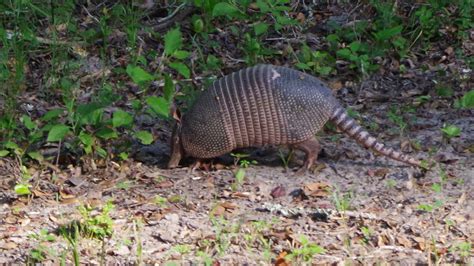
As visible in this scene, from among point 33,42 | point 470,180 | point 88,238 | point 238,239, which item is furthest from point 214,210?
point 33,42

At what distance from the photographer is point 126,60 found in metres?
8.57

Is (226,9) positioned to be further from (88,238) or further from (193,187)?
(88,238)

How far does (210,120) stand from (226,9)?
5.97 ft

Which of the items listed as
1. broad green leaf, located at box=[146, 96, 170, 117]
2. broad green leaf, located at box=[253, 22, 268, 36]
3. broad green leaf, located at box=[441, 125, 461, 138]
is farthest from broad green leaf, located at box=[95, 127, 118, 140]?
broad green leaf, located at box=[441, 125, 461, 138]

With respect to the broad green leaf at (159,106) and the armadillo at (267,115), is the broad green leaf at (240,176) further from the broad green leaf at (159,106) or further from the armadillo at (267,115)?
the broad green leaf at (159,106)

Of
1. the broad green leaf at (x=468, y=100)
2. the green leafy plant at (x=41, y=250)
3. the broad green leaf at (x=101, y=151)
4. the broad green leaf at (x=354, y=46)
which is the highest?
the broad green leaf at (x=354, y=46)

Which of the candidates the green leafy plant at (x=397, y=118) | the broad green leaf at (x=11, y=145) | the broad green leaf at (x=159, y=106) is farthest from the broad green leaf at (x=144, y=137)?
the green leafy plant at (x=397, y=118)

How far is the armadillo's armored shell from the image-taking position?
636 centimetres

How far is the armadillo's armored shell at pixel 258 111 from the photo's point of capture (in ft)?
20.9

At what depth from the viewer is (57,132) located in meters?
6.16

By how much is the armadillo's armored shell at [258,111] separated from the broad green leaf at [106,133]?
0.59 meters

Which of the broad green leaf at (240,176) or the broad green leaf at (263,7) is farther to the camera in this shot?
the broad green leaf at (263,7)

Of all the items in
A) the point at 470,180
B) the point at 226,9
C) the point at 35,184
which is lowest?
the point at 35,184

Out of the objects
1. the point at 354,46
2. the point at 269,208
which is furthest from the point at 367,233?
the point at 354,46
